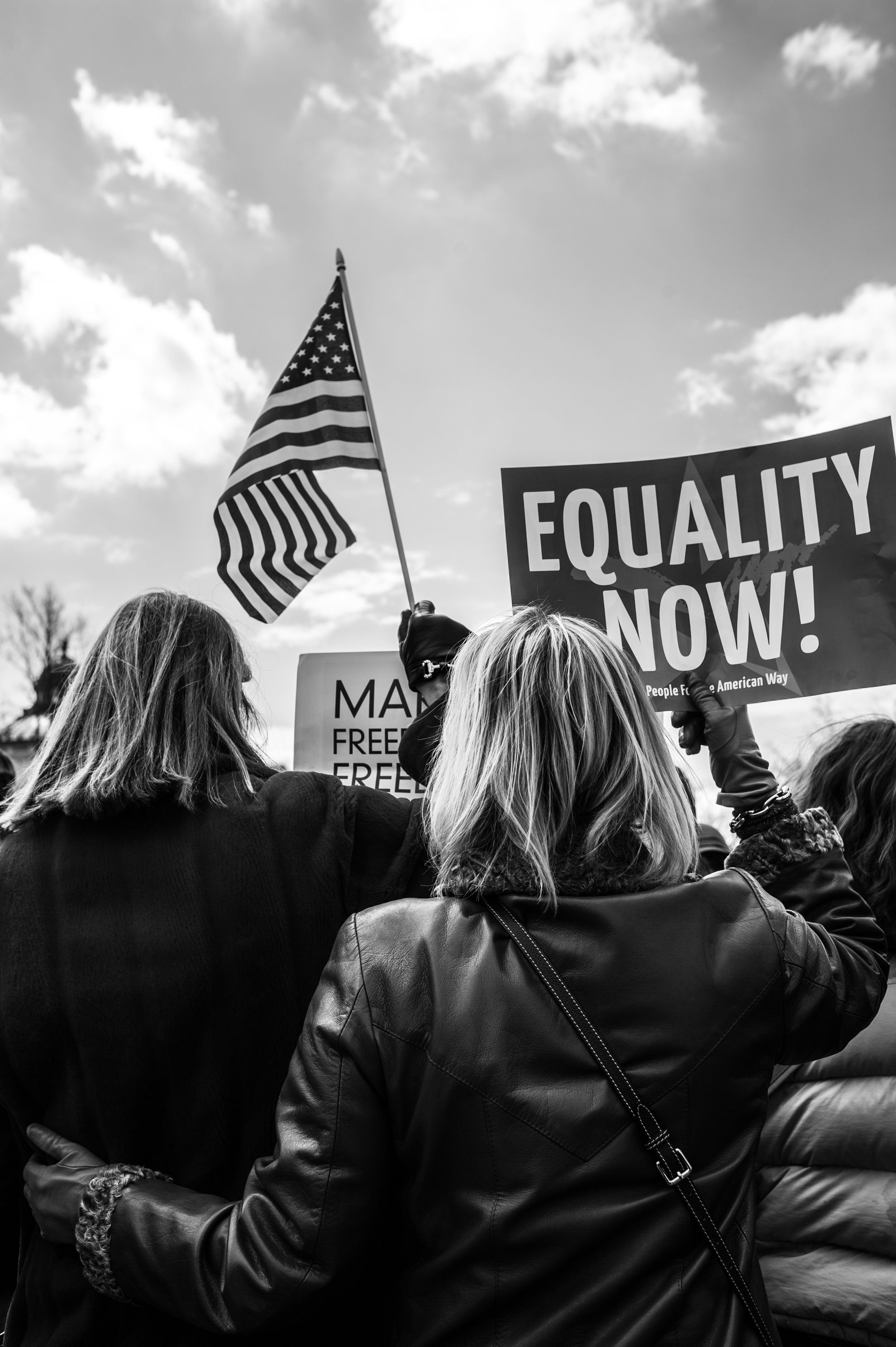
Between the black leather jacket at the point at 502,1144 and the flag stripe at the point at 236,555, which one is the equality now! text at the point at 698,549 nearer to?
the flag stripe at the point at 236,555

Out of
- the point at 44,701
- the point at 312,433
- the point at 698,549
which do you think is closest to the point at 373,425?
the point at 312,433

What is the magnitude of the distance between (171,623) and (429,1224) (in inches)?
45.3

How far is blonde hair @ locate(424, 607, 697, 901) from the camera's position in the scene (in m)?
1.56

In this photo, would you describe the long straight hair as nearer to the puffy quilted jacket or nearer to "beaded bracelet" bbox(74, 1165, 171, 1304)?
"beaded bracelet" bbox(74, 1165, 171, 1304)

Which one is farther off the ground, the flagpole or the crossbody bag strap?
the flagpole

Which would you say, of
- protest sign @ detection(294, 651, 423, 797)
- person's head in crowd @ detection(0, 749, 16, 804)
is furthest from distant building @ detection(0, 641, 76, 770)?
protest sign @ detection(294, 651, 423, 797)

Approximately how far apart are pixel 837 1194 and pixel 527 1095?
4.04 feet

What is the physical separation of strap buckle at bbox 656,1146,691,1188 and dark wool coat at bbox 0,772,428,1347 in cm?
66

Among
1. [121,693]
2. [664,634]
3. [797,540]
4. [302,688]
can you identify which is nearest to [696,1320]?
[121,693]

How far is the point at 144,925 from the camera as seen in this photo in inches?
70.0

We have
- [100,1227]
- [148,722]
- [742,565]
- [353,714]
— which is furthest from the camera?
[353,714]

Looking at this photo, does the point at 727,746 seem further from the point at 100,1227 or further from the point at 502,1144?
the point at 100,1227

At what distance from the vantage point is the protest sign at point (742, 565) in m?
3.45

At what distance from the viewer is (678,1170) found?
55.9 inches
